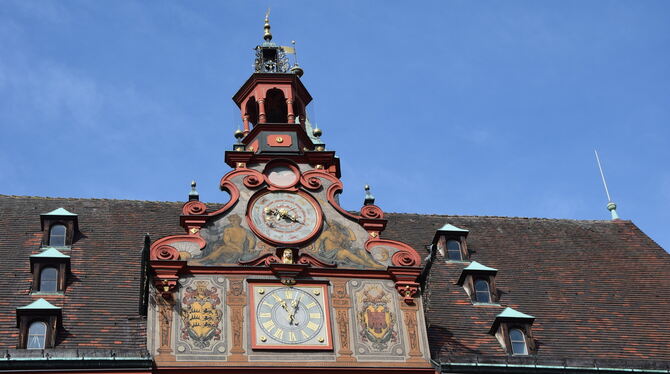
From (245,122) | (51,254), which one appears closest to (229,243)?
(51,254)

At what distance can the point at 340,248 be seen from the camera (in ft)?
78.0

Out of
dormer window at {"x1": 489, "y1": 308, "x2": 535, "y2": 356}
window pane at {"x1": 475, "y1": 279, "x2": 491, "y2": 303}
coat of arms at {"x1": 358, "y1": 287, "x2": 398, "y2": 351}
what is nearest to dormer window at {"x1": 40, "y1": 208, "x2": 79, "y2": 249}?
coat of arms at {"x1": 358, "y1": 287, "x2": 398, "y2": 351}

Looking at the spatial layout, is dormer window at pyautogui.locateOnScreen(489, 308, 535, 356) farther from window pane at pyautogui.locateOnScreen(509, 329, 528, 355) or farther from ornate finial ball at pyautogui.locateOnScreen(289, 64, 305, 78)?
ornate finial ball at pyautogui.locateOnScreen(289, 64, 305, 78)

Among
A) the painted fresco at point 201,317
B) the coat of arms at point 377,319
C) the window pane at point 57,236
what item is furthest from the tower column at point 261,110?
the coat of arms at point 377,319

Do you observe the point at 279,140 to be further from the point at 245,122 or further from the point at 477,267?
the point at 477,267

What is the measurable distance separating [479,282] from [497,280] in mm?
1131

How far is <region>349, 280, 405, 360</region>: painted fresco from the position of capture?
22.2 m

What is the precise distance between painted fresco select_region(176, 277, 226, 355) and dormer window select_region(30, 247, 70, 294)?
124 inches

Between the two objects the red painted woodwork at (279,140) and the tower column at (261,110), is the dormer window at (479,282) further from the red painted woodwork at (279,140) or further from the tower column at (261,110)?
the tower column at (261,110)

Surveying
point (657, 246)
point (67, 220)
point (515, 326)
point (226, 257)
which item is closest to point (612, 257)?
point (657, 246)

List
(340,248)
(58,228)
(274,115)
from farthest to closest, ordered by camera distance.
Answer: (274,115), (58,228), (340,248)

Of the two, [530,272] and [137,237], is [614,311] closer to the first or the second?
[530,272]

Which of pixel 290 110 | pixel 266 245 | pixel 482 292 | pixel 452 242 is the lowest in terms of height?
pixel 482 292

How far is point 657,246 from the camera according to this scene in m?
30.7
